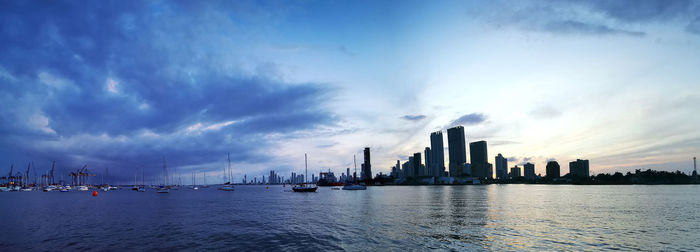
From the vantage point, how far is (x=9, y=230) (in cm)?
4678

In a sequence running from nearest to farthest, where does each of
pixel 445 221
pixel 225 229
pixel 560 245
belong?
pixel 560 245, pixel 225 229, pixel 445 221

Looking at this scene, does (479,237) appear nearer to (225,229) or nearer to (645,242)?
(645,242)

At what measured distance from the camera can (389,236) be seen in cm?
3694

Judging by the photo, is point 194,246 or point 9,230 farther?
point 9,230

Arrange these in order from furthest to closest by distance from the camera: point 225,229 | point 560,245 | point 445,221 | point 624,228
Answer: point 445,221 < point 225,229 < point 624,228 < point 560,245

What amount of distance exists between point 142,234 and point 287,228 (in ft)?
60.9

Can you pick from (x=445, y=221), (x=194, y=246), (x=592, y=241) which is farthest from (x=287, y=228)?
(x=592, y=241)

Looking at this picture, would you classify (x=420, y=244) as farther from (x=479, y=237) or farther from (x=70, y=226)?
(x=70, y=226)

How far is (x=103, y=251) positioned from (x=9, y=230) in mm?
29056

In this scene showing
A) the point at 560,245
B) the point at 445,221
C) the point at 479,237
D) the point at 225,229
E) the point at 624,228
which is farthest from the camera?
the point at 445,221

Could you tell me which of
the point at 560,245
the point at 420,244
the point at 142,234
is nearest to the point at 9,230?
the point at 142,234

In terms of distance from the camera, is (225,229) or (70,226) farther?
(70,226)

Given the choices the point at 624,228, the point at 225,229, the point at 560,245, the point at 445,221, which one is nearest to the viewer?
the point at 560,245

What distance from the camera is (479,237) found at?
36.2 meters
